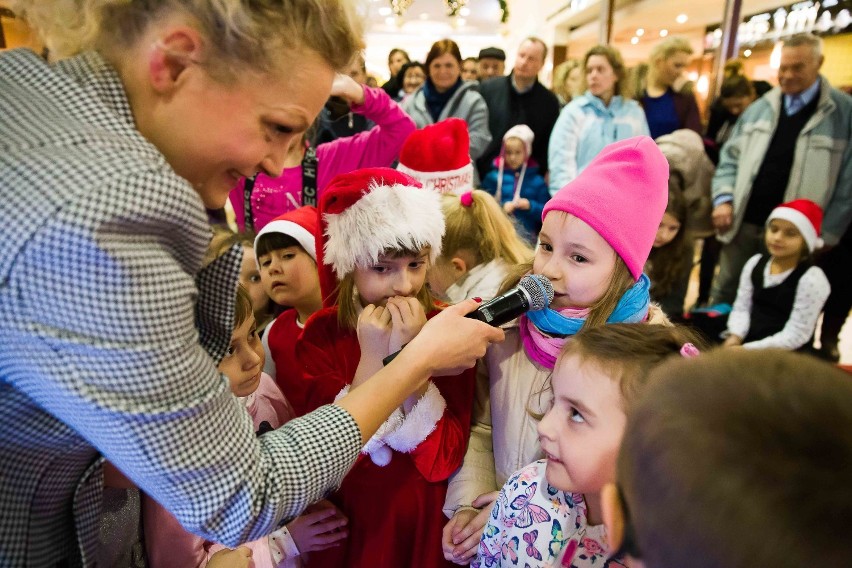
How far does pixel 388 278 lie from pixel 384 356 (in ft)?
0.77

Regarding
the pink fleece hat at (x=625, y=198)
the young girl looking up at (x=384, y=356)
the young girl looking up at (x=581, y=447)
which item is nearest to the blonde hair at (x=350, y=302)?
the young girl looking up at (x=384, y=356)

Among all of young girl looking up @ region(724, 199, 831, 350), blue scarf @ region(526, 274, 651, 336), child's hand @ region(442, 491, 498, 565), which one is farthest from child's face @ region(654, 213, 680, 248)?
child's hand @ region(442, 491, 498, 565)

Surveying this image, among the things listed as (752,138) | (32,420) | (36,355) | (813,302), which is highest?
(36,355)

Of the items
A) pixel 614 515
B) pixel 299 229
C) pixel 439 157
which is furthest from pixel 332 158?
pixel 614 515

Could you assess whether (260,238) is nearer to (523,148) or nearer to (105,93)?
(105,93)

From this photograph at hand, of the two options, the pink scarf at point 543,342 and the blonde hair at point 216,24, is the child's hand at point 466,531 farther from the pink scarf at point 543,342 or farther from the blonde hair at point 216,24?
the blonde hair at point 216,24

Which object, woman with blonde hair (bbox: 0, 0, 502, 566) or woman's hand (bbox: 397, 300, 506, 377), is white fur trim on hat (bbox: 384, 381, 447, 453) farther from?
woman with blonde hair (bbox: 0, 0, 502, 566)

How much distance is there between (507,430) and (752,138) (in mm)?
2979

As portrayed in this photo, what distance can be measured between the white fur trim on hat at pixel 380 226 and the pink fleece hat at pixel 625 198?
0.32m

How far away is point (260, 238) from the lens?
1979mm

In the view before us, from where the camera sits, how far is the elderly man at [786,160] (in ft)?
10.1

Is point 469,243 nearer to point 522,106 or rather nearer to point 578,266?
point 578,266

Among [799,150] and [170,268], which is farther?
[799,150]

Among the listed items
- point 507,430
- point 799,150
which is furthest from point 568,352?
point 799,150
